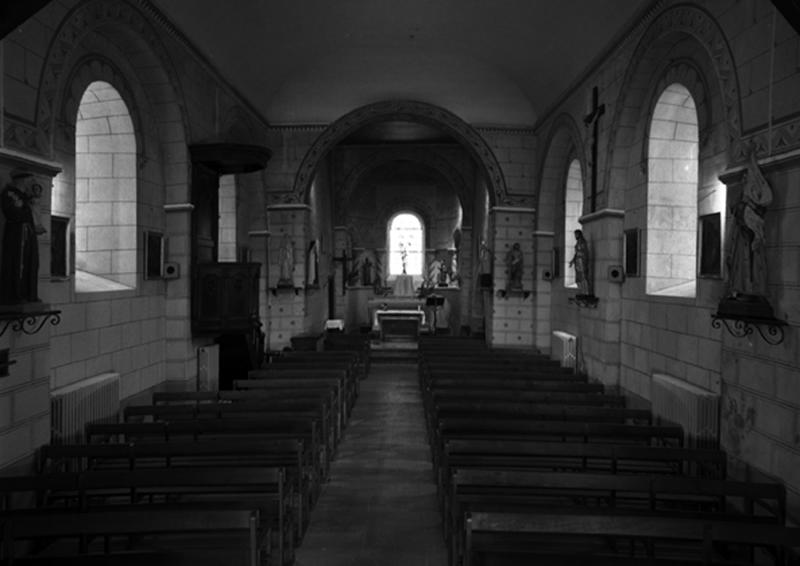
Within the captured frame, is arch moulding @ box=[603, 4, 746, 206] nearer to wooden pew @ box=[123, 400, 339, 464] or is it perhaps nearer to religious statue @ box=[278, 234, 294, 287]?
wooden pew @ box=[123, 400, 339, 464]

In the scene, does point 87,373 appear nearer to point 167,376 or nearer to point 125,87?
point 167,376

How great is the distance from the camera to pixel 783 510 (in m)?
4.14

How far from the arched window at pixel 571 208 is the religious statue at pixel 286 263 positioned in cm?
621

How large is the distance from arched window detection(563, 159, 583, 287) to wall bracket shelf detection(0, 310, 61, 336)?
9844mm

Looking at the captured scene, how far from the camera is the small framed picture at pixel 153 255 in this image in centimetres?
834

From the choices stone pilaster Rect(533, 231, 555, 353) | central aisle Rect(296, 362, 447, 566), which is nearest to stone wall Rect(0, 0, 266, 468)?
central aisle Rect(296, 362, 447, 566)

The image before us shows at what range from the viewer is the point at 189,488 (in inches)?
199

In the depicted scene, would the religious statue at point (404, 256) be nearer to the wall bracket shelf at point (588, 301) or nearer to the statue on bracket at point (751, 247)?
the wall bracket shelf at point (588, 301)

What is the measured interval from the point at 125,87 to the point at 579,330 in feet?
26.4

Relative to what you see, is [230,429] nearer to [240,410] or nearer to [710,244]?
[240,410]

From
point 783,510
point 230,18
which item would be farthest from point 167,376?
point 783,510

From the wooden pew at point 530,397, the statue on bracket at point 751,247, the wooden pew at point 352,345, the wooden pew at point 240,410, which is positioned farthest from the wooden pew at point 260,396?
the wooden pew at point 352,345

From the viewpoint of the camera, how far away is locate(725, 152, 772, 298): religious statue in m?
5.01

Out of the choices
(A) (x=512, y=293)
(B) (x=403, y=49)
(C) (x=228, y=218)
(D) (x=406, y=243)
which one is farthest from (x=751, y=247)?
(D) (x=406, y=243)
